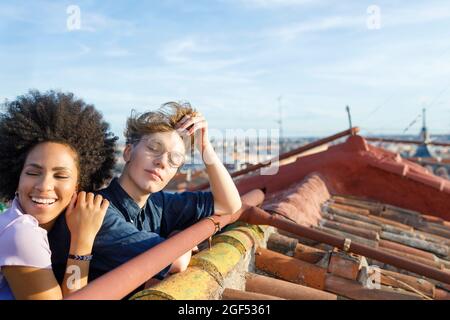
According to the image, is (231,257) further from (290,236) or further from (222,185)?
(290,236)

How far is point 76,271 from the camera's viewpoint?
1.76 m

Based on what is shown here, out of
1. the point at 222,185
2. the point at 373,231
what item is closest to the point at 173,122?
the point at 222,185

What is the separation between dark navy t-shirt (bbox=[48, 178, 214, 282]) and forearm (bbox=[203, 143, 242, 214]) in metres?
0.09

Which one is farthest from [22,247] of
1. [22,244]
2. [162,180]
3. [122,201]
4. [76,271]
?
[162,180]

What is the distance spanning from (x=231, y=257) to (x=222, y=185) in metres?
0.46

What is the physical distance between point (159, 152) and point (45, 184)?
2.35ft

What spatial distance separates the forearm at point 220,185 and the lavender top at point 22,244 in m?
1.09

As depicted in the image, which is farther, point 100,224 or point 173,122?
point 173,122

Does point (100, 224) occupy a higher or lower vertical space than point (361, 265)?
higher

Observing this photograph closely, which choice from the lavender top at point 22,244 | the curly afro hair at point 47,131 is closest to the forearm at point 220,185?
the curly afro hair at point 47,131
